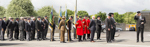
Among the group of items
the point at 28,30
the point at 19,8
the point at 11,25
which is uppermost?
the point at 19,8

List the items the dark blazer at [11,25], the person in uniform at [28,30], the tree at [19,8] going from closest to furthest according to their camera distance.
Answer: the person in uniform at [28,30]
the dark blazer at [11,25]
the tree at [19,8]

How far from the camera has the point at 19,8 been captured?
5719 cm

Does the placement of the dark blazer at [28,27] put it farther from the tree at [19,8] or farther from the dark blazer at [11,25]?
the tree at [19,8]

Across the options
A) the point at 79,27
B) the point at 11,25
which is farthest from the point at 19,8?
the point at 79,27

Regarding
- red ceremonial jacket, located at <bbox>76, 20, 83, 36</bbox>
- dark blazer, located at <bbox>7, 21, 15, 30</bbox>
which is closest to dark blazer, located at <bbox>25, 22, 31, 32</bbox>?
dark blazer, located at <bbox>7, 21, 15, 30</bbox>

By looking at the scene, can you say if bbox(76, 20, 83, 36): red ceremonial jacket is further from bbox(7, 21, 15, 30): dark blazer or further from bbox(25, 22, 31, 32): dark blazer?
bbox(7, 21, 15, 30): dark blazer

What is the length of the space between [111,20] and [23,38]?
21.5ft

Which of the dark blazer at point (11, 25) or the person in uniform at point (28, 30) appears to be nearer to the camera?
the person in uniform at point (28, 30)

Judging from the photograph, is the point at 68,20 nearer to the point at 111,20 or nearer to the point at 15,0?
the point at 111,20

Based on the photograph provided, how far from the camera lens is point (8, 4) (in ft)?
192

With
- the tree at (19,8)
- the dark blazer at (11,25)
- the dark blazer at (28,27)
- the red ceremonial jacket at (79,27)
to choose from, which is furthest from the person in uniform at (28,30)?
the tree at (19,8)

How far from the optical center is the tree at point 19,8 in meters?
55.2

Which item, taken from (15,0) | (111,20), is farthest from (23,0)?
(111,20)

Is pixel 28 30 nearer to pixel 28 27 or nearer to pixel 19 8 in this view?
pixel 28 27
